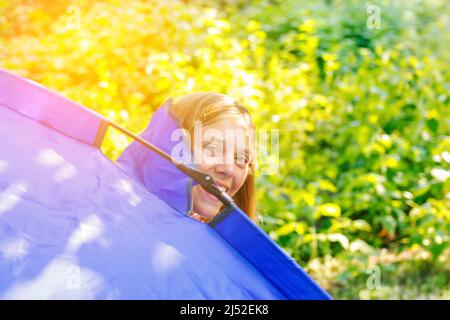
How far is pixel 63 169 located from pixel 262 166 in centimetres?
223

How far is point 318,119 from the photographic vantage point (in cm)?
470

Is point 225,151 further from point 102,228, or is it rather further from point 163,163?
point 102,228

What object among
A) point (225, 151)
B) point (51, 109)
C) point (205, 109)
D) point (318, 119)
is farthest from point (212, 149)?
point (318, 119)

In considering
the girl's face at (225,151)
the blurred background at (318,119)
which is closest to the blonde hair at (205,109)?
the girl's face at (225,151)

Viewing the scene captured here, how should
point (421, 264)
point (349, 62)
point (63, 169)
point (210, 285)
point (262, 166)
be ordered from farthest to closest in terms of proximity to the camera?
point (349, 62) → point (421, 264) → point (262, 166) → point (63, 169) → point (210, 285)

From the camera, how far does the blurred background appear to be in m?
3.89

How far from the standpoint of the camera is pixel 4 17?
5.76 meters

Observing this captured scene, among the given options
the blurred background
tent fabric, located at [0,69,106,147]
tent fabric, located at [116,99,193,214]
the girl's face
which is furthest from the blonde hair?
the blurred background

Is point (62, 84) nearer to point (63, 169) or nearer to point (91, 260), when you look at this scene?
point (63, 169)

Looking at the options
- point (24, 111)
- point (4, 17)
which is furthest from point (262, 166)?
point (4, 17)

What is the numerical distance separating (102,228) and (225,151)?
566mm

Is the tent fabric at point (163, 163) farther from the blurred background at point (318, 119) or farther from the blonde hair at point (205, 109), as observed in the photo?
the blurred background at point (318, 119)

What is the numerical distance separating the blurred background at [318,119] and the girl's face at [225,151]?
1.29 metres

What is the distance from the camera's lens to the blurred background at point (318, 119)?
3887 millimetres
